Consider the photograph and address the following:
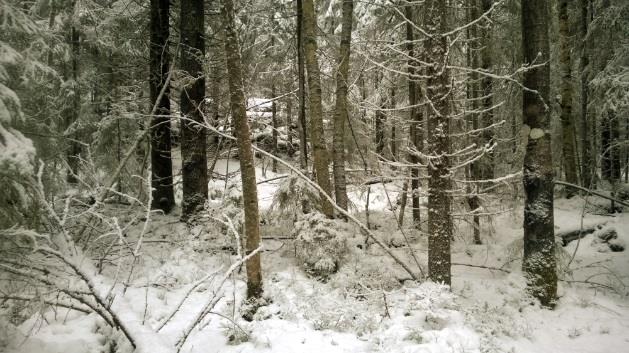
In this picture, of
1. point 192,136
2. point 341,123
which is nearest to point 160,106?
point 192,136

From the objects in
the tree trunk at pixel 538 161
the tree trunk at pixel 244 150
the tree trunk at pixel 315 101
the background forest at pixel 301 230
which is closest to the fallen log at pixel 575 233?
the background forest at pixel 301 230

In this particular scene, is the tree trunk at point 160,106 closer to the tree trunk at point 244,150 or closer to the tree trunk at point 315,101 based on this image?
the tree trunk at point 315,101

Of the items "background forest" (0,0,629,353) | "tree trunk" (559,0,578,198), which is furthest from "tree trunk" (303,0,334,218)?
"tree trunk" (559,0,578,198)

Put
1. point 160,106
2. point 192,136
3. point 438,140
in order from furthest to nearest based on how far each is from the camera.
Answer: point 160,106, point 192,136, point 438,140

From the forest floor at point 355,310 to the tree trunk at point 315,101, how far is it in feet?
4.26

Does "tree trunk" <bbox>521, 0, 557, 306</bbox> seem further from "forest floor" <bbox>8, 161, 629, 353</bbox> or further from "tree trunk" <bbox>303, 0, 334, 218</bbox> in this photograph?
"tree trunk" <bbox>303, 0, 334, 218</bbox>

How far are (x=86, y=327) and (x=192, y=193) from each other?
184 inches

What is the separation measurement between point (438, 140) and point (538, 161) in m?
1.91

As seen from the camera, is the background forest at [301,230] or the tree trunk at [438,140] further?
the tree trunk at [438,140]

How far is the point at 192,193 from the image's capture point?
9266 millimetres

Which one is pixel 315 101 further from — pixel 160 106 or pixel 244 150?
pixel 160 106

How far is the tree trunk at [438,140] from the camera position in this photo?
5910 millimetres

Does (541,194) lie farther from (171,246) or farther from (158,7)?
(158,7)

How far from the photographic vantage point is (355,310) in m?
5.82
